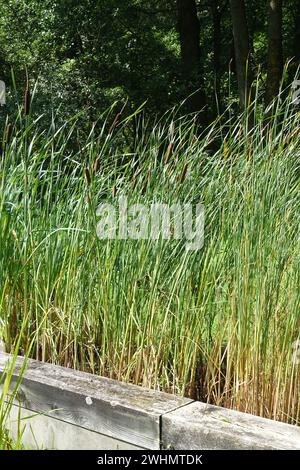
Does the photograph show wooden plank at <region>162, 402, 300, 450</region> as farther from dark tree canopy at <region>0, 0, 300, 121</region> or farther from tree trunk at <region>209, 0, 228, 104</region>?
tree trunk at <region>209, 0, 228, 104</region>

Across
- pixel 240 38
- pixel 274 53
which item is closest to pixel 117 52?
pixel 240 38

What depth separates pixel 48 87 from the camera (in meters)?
11.9

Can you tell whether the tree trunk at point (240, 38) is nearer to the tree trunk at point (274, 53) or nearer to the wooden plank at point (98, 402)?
the tree trunk at point (274, 53)

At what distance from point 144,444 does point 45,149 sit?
1.58 meters

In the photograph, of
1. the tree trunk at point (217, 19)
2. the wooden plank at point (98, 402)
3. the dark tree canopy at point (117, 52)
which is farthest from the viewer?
the tree trunk at point (217, 19)

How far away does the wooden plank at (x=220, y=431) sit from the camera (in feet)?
6.35

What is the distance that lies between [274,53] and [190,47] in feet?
16.0

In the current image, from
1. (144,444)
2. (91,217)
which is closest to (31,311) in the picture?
(91,217)

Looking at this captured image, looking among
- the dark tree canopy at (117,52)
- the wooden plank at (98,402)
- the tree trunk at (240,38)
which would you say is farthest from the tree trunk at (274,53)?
the wooden plank at (98,402)

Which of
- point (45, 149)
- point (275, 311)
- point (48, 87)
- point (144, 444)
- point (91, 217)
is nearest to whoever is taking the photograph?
point (144, 444)

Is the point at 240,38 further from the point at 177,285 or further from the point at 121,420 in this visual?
the point at 121,420

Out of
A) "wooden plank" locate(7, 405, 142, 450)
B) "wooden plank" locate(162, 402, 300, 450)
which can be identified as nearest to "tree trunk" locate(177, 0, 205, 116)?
"wooden plank" locate(7, 405, 142, 450)

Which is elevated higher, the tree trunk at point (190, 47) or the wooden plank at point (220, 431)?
the tree trunk at point (190, 47)

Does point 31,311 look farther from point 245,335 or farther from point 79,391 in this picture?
point 245,335
